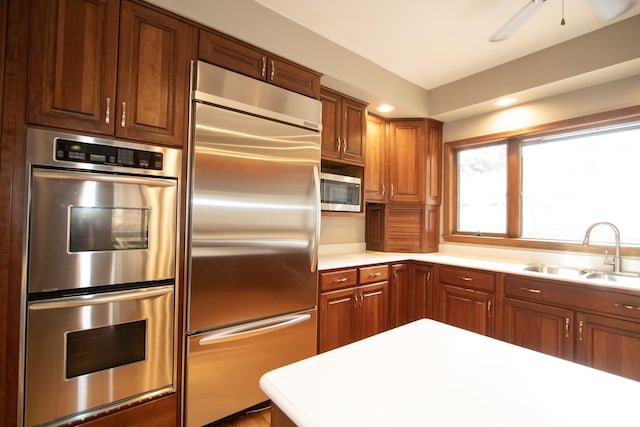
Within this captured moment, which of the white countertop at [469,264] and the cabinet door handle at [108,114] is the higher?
the cabinet door handle at [108,114]

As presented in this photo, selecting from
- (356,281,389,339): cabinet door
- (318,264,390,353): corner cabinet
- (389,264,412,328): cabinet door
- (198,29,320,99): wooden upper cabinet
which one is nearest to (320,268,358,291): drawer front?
(318,264,390,353): corner cabinet

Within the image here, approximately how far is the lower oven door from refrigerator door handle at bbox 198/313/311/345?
0.72 feet

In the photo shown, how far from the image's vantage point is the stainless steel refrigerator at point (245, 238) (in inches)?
66.7

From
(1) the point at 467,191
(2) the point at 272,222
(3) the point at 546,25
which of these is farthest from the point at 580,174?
(2) the point at 272,222

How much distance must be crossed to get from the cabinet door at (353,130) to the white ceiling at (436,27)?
0.43m

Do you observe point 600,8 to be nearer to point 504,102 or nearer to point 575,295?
point 504,102

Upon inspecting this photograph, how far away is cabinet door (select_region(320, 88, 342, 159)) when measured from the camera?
2615 mm

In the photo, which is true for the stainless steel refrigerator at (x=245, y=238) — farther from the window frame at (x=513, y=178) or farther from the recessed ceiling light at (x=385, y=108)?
the window frame at (x=513, y=178)

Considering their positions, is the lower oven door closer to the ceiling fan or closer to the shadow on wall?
the shadow on wall

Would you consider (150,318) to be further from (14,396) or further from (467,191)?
(467,191)

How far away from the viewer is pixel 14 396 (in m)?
1.26

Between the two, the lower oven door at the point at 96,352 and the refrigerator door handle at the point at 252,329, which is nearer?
the lower oven door at the point at 96,352

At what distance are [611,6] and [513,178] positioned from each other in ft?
5.62

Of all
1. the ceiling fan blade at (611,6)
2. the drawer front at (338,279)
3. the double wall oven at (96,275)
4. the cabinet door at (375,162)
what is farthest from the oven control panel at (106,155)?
the ceiling fan blade at (611,6)
